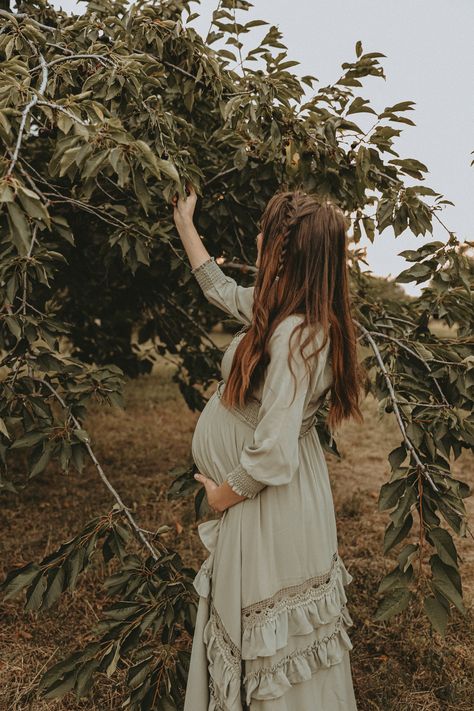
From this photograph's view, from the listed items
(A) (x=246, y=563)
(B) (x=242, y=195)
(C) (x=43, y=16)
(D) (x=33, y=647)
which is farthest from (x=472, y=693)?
(C) (x=43, y=16)

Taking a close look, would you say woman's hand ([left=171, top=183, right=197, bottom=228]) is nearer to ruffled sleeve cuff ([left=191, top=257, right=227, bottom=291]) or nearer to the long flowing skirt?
ruffled sleeve cuff ([left=191, top=257, right=227, bottom=291])

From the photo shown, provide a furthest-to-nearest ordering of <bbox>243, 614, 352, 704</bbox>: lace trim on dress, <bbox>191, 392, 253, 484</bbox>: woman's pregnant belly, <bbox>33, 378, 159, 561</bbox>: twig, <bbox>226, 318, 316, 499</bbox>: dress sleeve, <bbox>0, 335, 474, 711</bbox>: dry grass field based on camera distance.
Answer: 1. <bbox>0, 335, 474, 711</bbox>: dry grass field
2. <bbox>33, 378, 159, 561</bbox>: twig
3. <bbox>191, 392, 253, 484</bbox>: woman's pregnant belly
4. <bbox>243, 614, 352, 704</bbox>: lace trim on dress
5. <bbox>226, 318, 316, 499</bbox>: dress sleeve

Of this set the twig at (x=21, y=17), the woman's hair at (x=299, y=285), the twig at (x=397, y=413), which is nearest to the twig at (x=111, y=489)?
the woman's hair at (x=299, y=285)

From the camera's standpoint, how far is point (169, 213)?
9.20 feet

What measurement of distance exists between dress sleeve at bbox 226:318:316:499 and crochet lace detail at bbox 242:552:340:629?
0.36m

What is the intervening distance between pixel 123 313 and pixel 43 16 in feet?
Answer: 6.50

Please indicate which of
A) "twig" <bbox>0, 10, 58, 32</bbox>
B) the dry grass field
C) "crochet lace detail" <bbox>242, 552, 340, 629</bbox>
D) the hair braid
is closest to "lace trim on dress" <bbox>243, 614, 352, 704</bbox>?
"crochet lace detail" <bbox>242, 552, 340, 629</bbox>

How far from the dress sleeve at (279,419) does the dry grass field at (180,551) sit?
1.63ft

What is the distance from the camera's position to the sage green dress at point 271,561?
1.67m

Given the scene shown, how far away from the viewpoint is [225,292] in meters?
2.10

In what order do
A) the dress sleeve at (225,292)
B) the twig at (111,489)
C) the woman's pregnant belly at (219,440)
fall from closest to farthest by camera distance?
the woman's pregnant belly at (219,440), the dress sleeve at (225,292), the twig at (111,489)

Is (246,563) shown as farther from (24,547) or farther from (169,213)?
(24,547)

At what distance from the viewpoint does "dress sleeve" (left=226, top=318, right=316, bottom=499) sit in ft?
5.37

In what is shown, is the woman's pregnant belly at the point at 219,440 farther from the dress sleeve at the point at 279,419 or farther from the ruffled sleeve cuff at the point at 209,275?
the ruffled sleeve cuff at the point at 209,275
